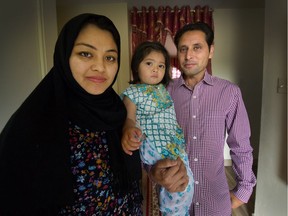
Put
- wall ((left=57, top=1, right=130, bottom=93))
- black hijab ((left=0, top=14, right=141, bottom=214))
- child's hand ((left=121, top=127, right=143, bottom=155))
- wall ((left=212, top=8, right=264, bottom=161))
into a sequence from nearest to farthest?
black hijab ((left=0, top=14, right=141, bottom=214)) → child's hand ((left=121, top=127, right=143, bottom=155)) → wall ((left=57, top=1, right=130, bottom=93)) → wall ((left=212, top=8, right=264, bottom=161))

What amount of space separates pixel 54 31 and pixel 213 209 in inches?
72.0

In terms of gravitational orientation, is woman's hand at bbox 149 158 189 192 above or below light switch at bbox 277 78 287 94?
below

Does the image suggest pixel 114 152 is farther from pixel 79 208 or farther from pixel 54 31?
pixel 54 31

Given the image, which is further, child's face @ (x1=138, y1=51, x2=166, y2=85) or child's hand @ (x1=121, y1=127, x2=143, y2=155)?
child's face @ (x1=138, y1=51, x2=166, y2=85)

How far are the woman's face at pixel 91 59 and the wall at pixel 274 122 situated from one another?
60.1 inches

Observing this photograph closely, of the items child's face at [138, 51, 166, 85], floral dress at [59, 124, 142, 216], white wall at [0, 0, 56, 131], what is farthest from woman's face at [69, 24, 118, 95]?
white wall at [0, 0, 56, 131]

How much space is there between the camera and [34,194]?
1.98 ft

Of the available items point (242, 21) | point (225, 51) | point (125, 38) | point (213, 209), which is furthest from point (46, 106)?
point (242, 21)

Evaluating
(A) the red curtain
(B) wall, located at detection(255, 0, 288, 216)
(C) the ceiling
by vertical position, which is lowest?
(B) wall, located at detection(255, 0, 288, 216)

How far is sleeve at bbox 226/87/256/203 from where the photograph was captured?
3.72ft

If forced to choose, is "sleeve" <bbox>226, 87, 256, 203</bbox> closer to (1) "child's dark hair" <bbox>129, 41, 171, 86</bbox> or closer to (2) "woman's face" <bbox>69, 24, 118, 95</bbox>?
(1) "child's dark hair" <bbox>129, 41, 171, 86</bbox>

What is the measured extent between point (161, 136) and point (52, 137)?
470mm

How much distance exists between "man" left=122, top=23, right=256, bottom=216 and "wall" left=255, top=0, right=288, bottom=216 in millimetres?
676

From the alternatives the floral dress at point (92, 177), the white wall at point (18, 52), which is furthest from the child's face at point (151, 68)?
the white wall at point (18, 52)
